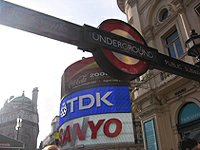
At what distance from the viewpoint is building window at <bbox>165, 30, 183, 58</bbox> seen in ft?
38.3

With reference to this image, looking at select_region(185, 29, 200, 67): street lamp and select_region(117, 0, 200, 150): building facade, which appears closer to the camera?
select_region(185, 29, 200, 67): street lamp

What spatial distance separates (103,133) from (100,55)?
67.9 ft

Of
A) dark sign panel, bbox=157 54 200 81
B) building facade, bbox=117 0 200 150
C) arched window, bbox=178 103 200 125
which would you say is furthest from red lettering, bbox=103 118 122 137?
dark sign panel, bbox=157 54 200 81

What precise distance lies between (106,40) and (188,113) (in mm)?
7450

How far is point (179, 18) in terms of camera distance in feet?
37.6

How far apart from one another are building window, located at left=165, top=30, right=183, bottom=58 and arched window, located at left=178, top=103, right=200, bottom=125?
2.62m

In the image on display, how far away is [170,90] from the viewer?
1105cm

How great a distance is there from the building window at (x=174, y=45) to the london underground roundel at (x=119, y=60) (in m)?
7.24

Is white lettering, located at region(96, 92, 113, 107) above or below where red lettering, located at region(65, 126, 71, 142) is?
above

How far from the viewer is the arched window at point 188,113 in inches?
391

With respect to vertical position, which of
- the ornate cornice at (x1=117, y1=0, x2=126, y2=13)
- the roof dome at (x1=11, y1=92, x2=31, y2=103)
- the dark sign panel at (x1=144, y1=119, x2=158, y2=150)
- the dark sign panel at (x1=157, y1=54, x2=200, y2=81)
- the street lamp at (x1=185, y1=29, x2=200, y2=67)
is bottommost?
the dark sign panel at (x1=144, y1=119, x2=158, y2=150)

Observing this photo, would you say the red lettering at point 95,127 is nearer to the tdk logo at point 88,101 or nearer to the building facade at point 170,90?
the tdk logo at point 88,101

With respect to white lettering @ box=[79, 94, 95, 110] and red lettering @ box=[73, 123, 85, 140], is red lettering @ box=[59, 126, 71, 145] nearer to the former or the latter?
red lettering @ box=[73, 123, 85, 140]

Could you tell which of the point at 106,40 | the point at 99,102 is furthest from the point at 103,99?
the point at 106,40
